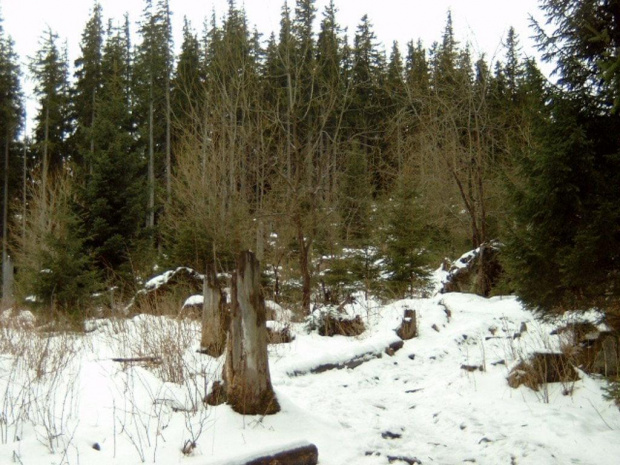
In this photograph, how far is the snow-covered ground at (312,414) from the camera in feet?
13.2

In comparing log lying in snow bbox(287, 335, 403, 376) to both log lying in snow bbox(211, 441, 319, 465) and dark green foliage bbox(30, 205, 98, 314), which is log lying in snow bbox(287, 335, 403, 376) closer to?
log lying in snow bbox(211, 441, 319, 465)

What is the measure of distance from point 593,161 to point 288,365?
189 inches

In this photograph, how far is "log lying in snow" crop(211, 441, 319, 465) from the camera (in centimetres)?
379

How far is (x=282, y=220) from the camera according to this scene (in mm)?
13094

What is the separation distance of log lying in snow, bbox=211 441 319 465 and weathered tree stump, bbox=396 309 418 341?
5236 millimetres

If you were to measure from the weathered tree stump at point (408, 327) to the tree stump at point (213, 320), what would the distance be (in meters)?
3.27

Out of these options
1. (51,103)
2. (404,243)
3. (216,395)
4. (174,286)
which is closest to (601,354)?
(216,395)

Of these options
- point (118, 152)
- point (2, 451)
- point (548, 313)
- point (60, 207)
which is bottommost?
point (2, 451)

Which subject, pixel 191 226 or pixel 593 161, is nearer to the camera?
pixel 593 161

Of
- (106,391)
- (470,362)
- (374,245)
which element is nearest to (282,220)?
(374,245)

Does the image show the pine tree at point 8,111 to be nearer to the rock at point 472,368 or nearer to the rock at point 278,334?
the rock at point 278,334

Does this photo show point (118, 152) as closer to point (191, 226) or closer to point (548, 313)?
point (191, 226)

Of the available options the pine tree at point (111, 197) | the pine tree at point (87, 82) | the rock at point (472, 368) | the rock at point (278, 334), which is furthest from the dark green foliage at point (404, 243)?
the pine tree at point (87, 82)

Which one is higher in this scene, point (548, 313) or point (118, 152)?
point (118, 152)
